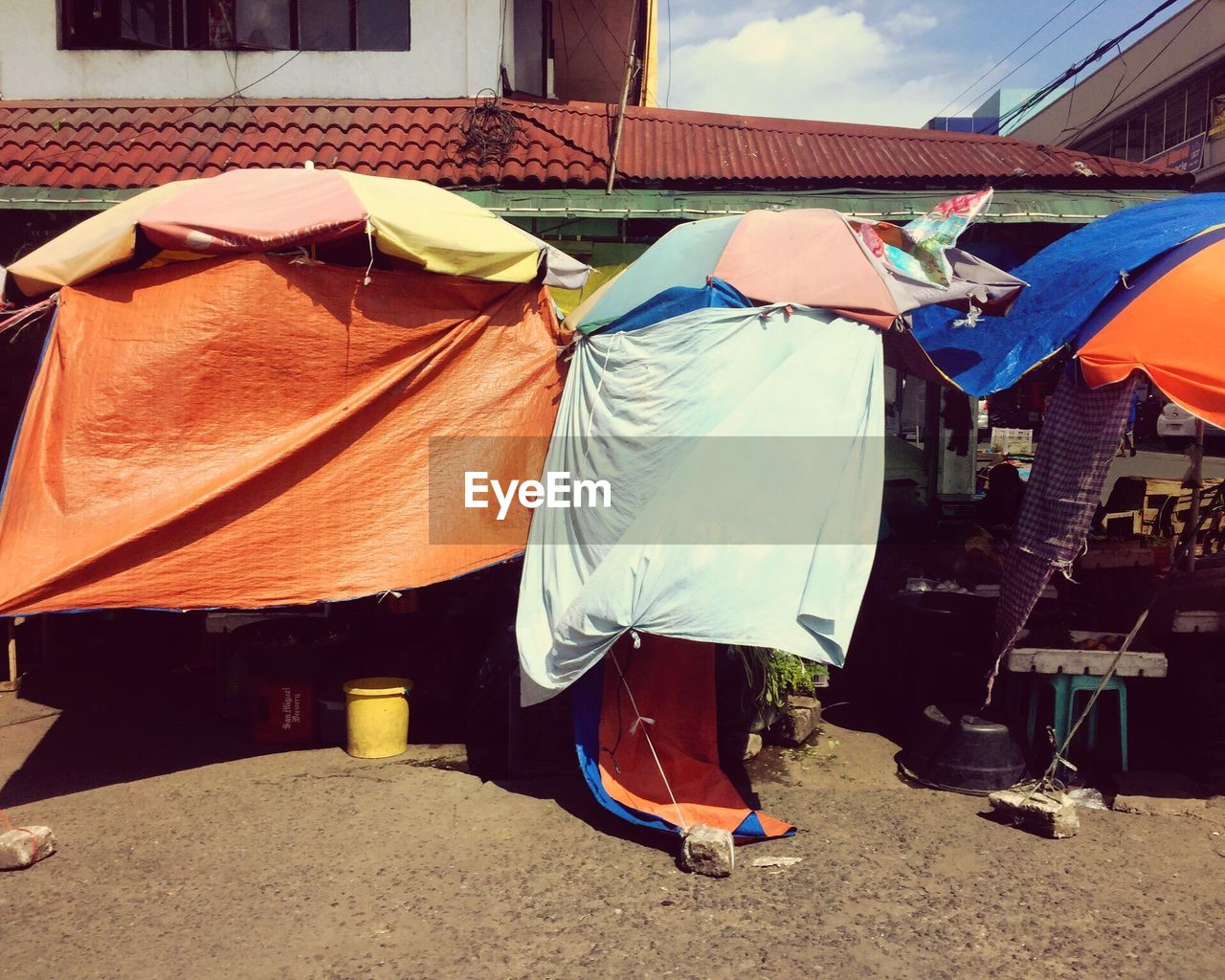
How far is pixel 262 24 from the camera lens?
381 inches

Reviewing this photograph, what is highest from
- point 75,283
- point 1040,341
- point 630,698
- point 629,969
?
point 75,283

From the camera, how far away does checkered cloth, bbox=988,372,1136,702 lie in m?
4.99

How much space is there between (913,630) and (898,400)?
4418 millimetres

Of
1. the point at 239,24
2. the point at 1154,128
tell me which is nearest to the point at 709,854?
the point at 239,24

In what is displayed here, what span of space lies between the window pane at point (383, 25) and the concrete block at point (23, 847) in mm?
7864

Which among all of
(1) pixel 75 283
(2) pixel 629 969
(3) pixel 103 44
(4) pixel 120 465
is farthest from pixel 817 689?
(3) pixel 103 44

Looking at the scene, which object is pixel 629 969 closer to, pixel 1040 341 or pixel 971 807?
pixel 971 807

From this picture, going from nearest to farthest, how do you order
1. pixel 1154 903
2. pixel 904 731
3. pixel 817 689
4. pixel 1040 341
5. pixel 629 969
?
pixel 629 969 → pixel 1154 903 → pixel 1040 341 → pixel 904 731 → pixel 817 689

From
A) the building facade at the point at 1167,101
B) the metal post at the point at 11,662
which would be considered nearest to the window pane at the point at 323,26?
the metal post at the point at 11,662

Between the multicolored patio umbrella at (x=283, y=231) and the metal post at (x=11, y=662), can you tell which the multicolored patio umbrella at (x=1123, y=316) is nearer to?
the multicolored patio umbrella at (x=283, y=231)

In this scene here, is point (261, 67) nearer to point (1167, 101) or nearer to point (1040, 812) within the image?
point (1040, 812)

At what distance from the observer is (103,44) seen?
9719mm

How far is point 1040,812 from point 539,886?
2493 millimetres

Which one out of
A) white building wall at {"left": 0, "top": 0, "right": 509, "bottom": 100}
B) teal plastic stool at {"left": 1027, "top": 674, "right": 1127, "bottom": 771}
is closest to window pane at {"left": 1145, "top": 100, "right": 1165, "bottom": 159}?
white building wall at {"left": 0, "top": 0, "right": 509, "bottom": 100}
